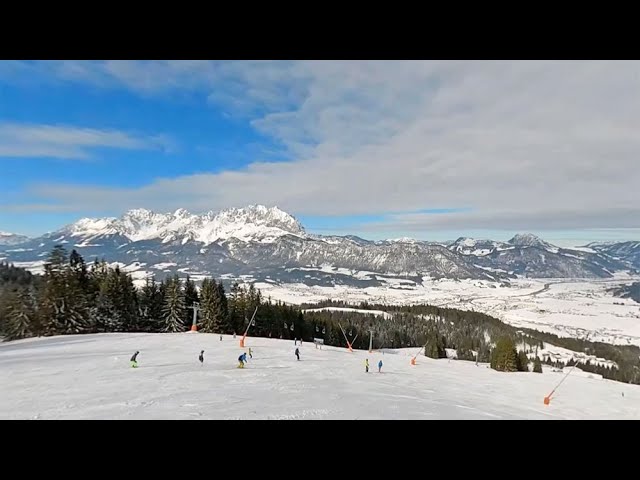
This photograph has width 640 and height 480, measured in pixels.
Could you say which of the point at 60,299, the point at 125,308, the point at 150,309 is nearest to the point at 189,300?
the point at 150,309

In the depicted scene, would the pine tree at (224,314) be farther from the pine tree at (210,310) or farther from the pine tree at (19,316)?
the pine tree at (19,316)

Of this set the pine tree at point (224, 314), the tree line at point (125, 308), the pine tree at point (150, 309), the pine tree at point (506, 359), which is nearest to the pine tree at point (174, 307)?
the tree line at point (125, 308)

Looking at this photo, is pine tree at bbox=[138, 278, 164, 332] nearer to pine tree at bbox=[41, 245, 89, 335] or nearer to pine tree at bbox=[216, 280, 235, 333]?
pine tree at bbox=[216, 280, 235, 333]

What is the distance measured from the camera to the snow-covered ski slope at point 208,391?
332 inches

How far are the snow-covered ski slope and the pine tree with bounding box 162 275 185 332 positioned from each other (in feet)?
39.5

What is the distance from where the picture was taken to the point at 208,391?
11031 mm

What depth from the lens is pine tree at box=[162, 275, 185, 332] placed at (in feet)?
116

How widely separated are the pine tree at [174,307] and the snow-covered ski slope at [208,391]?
12.0 metres

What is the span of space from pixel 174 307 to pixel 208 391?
1045 inches

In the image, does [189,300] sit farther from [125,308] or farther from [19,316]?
[19,316]

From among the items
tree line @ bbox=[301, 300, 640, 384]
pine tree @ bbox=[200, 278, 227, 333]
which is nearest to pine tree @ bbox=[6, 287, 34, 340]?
pine tree @ bbox=[200, 278, 227, 333]
